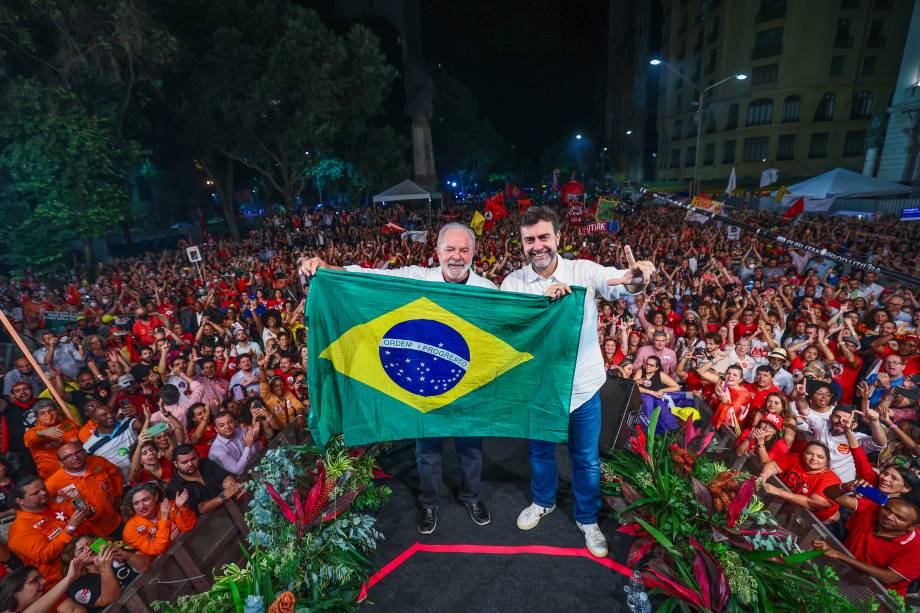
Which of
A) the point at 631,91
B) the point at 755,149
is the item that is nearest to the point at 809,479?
the point at 755,149

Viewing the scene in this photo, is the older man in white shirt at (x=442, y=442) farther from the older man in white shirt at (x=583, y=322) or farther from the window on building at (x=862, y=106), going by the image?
the window on building at (x=862, y=106)

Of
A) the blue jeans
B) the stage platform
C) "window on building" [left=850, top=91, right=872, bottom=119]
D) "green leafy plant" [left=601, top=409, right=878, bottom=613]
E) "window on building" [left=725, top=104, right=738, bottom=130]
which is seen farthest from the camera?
"window on building" [left=725, top=104, right=738, bottom=130]

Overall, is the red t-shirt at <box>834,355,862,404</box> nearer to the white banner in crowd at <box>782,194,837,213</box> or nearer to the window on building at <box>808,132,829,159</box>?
the white banner in crowd at <box>782,194,837,213</box>

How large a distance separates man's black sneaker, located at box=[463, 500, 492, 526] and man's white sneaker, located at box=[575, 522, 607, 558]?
764 mm

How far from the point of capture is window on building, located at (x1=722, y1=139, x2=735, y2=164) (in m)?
39.9

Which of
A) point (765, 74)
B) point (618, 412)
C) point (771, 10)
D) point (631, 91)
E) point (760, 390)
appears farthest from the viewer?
point (631, 91)

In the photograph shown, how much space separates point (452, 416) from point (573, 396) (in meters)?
0.92

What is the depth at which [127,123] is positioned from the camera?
1709 cm

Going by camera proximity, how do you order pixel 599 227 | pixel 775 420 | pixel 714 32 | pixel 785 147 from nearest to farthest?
1. pixel 775 420
2. pixel 599 227
3. pixel 785 147
4. pixel 714 32

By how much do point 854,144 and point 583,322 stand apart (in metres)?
46.6

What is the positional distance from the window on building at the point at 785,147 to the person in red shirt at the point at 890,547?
144 ft

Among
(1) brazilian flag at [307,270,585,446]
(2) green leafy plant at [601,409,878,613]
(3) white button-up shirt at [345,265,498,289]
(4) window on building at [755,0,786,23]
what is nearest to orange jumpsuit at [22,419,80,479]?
(1) brazilian flag at [307,270,585,446]

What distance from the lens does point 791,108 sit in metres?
37.1

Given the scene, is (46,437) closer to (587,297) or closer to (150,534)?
(150,534)
